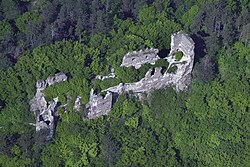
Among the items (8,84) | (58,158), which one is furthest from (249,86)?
(8,84)

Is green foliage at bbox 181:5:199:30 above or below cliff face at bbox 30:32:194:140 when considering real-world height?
above

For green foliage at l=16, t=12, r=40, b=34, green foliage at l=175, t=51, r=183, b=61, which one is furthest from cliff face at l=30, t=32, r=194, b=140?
green foliage at l=16, t=12, r=40, b=34

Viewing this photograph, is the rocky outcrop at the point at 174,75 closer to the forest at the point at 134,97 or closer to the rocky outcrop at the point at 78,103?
the forest at the point at 134,97

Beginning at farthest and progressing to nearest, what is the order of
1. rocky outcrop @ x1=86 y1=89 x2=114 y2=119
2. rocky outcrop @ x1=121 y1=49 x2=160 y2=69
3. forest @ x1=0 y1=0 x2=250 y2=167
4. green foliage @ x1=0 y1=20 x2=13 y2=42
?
green foliage @ x1=0 y1=20 x2=13 y2=42, rocky outcrop @ x1=121 y1=49 x2=160 y2=69, rocky outcrop @ x1=86 y1=89 x2=114 y2=119, forest @ x1=0 y1=0 x2=250 y2=167

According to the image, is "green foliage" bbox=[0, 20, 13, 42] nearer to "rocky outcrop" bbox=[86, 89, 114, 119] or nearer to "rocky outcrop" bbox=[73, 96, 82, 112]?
"rocky outcrop" bbox=[73, 96, 82, 112]

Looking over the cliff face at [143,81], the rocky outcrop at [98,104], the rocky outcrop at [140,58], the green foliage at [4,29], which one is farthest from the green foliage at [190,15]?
the green foliage at [4,29]

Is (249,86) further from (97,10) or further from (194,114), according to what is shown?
(97,10)
